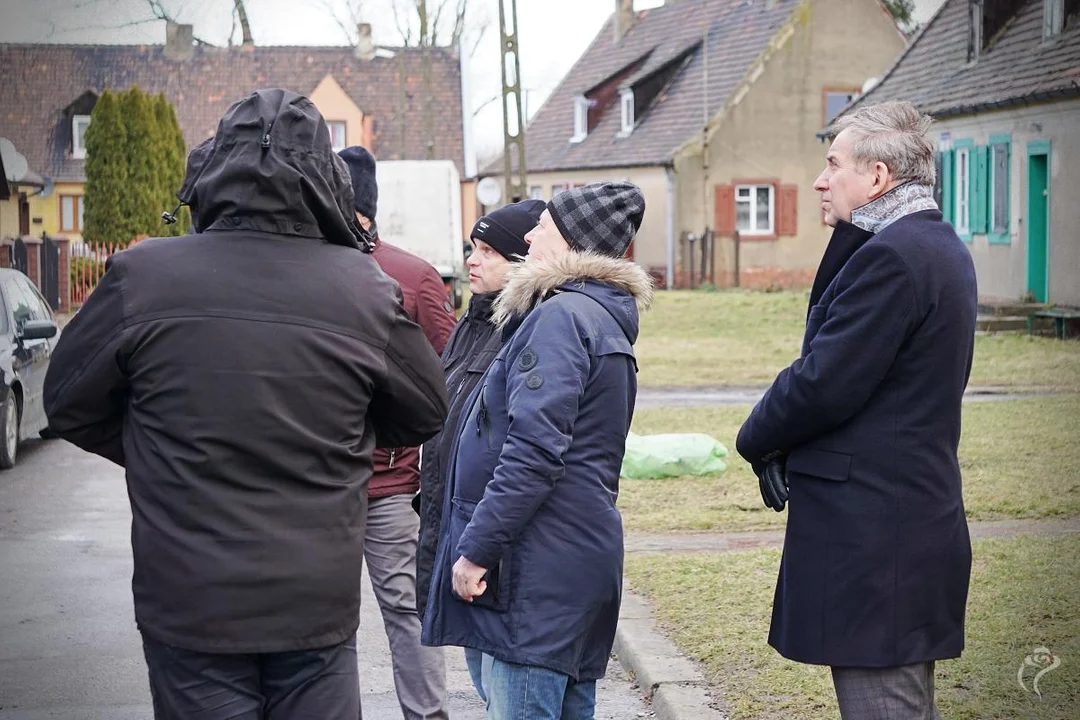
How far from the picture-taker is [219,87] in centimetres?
5366

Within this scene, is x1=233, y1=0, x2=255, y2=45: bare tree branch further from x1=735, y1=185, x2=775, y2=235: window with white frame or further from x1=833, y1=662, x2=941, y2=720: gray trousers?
x1=833, y1=662, x2=941, y2=720: gray trousers

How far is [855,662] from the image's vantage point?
375 centimetres

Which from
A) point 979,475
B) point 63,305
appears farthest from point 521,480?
point 63,305

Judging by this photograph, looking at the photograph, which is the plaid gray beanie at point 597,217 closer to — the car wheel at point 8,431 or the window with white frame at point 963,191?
the car wheel at point 8,431

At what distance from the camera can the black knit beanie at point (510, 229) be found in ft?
16.6

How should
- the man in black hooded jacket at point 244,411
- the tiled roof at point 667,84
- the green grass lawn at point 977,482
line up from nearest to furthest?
1. the man in black hooded jacket at point 244,411
2. the green grass lawn at point 977,482
3. the tiled roof at point 667,84

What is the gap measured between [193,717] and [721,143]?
38.4 metres

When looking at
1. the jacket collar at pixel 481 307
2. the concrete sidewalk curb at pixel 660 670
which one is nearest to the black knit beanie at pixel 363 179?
the jacket collar at pixel 481 307

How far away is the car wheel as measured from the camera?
12617 mm

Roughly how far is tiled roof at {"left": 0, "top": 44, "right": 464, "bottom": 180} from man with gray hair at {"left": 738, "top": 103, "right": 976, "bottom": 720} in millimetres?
48729

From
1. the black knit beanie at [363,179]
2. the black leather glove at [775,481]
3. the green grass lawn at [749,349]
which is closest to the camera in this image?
the black leather glove at [775,481]

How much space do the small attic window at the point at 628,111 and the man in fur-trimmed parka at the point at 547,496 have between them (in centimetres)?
4111

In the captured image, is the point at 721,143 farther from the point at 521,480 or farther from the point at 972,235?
the point at 521,480

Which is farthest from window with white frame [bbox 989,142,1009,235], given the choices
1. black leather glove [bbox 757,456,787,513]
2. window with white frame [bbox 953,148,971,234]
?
black leather glove [bbox 757,456,787,513]
